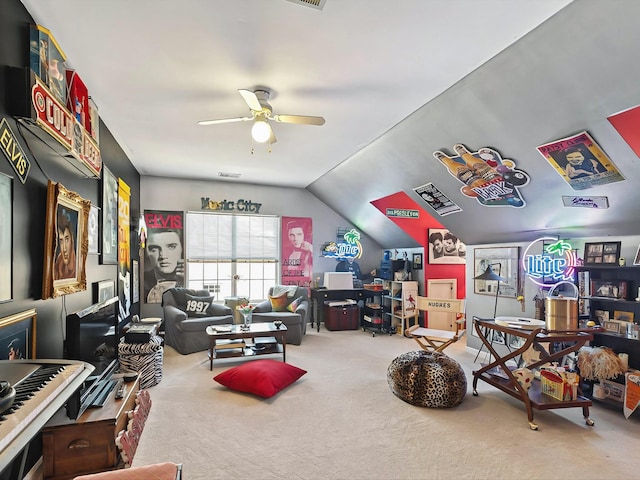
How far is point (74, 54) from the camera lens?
2.52 meters

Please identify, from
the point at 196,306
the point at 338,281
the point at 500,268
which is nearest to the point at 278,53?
the point at 500,268

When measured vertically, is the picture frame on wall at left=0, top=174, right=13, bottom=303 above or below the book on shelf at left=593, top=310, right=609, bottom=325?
above

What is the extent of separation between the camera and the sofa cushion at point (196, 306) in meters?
5.54

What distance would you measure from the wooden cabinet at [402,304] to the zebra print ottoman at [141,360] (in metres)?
4.21

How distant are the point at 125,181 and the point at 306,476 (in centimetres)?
431

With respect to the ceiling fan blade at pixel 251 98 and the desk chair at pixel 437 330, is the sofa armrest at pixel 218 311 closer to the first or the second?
the desk chair at pixel 437 330

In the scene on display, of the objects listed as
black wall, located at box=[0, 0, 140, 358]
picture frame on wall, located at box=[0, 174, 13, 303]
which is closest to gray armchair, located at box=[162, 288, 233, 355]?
black wall, located at box=[0, 0, 140, 358]

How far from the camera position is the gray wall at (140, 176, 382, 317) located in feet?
20.7

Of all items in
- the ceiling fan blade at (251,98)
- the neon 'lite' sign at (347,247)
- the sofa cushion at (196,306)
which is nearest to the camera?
the ceiling fan blade at (251,98)

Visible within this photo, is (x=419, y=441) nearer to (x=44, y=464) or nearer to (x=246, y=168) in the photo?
(x=44, y=464)

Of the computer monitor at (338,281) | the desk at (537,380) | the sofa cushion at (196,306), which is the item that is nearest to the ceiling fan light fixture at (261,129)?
the desk at (537,380)

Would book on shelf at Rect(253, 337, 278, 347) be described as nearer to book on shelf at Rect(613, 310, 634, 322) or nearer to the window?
the window

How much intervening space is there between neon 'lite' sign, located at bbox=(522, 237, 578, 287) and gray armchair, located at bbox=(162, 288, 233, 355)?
415cm

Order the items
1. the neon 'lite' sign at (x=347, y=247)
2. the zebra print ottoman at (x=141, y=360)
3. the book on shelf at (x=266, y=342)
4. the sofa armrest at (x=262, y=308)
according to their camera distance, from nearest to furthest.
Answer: the zebra print ottoman at (x=141, y=360), the book on shelf at (x=266, y=342), the sofa armrest at (x=262, y=308), the neon 'lite' sign at (x=347, y=247)
